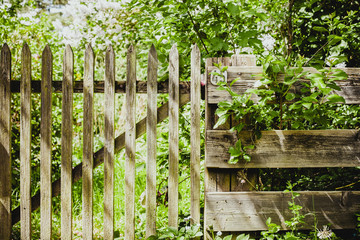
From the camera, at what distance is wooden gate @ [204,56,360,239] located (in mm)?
1979

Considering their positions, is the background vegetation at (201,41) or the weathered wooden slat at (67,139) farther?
the background vegetation at (201,41)

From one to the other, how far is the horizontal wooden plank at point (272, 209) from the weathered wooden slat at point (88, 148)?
80 centimetres

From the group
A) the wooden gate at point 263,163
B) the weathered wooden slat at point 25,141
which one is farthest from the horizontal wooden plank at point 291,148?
the weathered wooden slat at point 25,141

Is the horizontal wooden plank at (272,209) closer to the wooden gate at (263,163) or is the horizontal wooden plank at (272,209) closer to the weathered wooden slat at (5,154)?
the wooden gate at (263,163)

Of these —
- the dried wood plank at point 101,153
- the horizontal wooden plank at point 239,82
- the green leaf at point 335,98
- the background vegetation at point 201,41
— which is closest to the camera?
the green leaf at point 335,98

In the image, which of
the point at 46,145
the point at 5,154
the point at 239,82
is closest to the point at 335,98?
A: the point at 239,82

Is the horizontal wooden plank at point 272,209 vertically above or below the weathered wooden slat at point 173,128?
below

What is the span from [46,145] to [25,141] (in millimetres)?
146

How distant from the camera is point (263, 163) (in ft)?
6.51

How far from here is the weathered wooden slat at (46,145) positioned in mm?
2035

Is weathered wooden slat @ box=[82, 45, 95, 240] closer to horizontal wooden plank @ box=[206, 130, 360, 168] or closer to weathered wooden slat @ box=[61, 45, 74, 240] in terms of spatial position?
weathered wooden slat @ box=[61, 45, 74, 240]

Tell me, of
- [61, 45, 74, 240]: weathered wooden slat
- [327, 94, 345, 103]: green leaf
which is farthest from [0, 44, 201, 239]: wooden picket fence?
[327, 94, 345, 103]: green leaf

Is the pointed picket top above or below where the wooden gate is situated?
above

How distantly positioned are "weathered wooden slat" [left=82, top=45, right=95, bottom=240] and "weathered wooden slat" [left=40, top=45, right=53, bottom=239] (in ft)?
0.80
